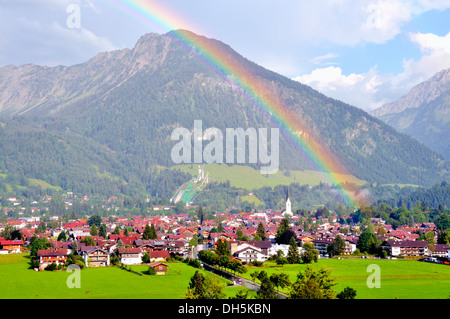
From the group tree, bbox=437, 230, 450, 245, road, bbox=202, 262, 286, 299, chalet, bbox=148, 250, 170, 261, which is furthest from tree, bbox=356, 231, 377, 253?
chalet, bbox=148, 250, 170, 261

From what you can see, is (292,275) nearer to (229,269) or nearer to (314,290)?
(229,269)

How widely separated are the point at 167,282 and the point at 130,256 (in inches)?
808

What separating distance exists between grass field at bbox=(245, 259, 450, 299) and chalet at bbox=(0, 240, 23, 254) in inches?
1631

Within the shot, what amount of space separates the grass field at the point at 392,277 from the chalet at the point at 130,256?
53.5 ft

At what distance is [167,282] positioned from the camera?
52531mm

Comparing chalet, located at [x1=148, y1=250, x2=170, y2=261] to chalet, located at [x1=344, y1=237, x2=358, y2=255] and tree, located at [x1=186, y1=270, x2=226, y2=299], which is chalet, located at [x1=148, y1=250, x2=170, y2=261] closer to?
chalet, located at [x1=344, y1=237, x2=358, y2=255]

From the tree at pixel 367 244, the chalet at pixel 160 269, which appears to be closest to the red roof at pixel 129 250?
the chalet at pixel 160 269

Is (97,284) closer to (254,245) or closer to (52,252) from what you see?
(52,252)

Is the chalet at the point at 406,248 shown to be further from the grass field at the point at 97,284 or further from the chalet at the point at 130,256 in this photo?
the chalet at the point at 130,256

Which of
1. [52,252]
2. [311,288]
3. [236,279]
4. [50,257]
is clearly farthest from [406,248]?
[311,288]

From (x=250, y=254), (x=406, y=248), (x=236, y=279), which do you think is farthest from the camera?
(x=406, y=248)

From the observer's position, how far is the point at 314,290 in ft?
112
